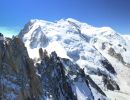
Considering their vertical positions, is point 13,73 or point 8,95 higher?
point 13,73

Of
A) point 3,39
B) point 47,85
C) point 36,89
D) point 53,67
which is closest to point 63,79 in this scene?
point 53,67

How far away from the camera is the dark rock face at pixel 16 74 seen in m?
115

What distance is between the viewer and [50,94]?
163000mm

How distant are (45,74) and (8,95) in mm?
70609

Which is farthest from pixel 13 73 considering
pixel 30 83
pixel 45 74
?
pixel 45 74

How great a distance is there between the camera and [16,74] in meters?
121

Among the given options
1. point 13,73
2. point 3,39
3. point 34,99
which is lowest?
point 34,99

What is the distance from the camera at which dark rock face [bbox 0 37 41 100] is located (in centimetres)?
11540

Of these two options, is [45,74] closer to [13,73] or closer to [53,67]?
[53,67]

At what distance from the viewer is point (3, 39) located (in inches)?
5017

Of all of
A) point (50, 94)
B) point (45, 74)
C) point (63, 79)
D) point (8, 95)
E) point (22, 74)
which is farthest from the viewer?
point (63, 79)

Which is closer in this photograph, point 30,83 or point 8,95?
point 8,95

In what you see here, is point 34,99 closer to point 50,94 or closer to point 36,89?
point 36,89

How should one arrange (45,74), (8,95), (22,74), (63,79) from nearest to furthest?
(8,95) < (22,74) < (45,74) < (63,79)
